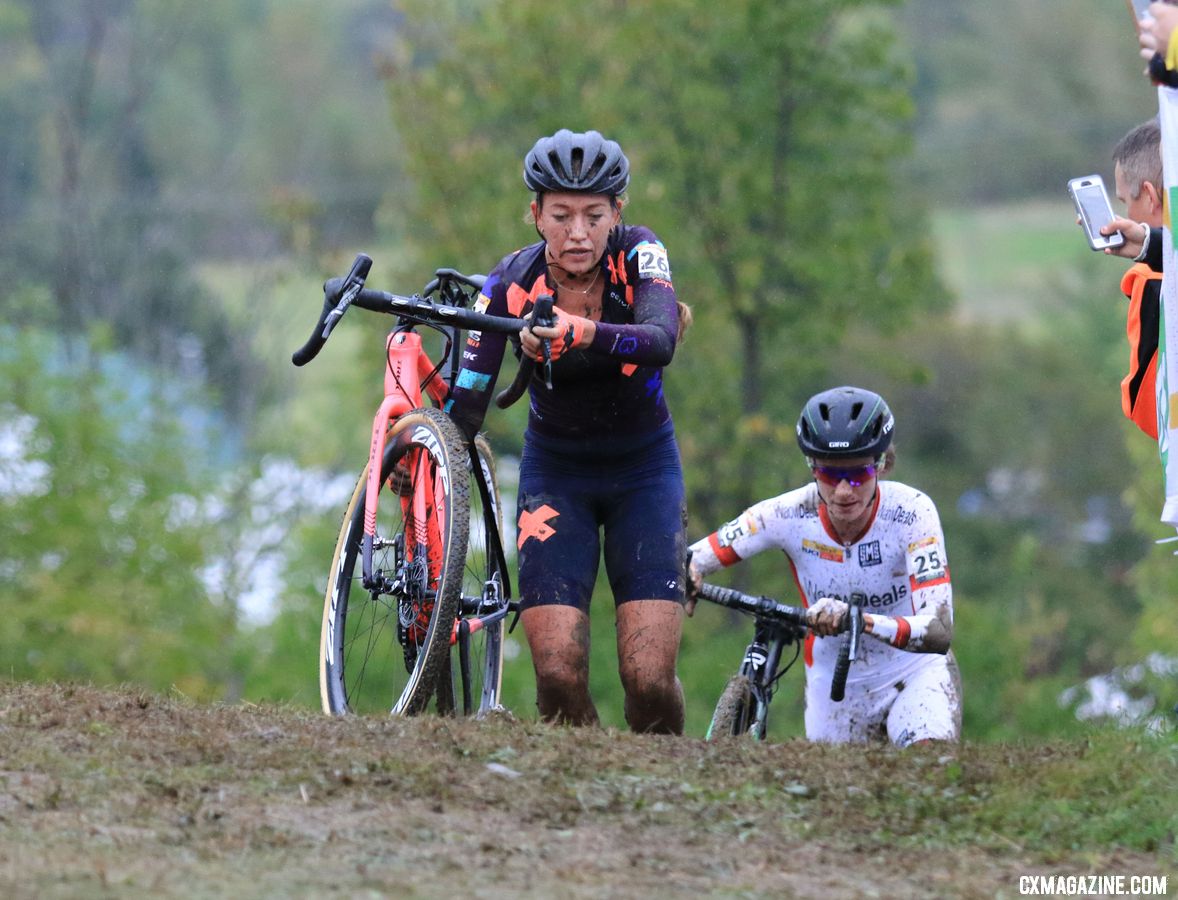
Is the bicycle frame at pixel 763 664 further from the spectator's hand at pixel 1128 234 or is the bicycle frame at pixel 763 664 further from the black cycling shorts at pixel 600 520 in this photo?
the spectator's hand at pixel 1128 234

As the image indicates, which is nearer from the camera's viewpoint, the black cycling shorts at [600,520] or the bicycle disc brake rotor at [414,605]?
the bicycle disc brake rotor at [414,605]

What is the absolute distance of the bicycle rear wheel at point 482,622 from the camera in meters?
7.42

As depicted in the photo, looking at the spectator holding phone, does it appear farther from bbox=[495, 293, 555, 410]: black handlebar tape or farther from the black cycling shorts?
bbox=[495, 293, 555, 410]: black handlebar tape

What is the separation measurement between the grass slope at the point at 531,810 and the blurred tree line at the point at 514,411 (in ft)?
60.9

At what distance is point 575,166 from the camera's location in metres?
7.27

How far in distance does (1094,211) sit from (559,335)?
1.97 m

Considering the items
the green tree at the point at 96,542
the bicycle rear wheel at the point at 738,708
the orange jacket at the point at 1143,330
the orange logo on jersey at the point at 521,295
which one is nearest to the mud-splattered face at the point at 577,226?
the orange logo on jersey at the point at 521,295

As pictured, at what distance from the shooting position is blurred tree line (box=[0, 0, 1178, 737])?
30391mm

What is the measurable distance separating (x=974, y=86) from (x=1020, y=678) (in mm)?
47862

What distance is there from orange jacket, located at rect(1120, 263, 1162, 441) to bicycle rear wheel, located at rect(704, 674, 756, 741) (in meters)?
2.09

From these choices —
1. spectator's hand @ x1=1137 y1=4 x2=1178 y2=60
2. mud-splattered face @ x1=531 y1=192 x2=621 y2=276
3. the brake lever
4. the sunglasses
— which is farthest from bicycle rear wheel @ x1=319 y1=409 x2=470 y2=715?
spectator's hand @ x1=1137 y1=4 x2=1178 y2=60

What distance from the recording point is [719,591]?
7.72 metres

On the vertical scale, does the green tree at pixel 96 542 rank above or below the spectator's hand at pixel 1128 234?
above

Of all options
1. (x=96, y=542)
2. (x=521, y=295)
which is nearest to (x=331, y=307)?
(x=521, y=295)
